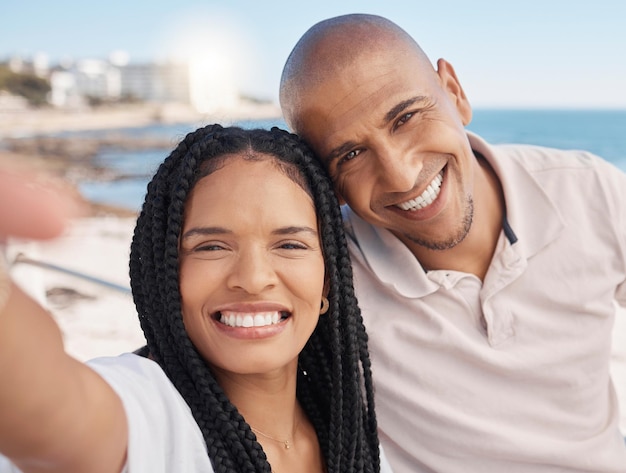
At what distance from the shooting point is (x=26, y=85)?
56375 millimetres

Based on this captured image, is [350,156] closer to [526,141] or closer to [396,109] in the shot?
[396,109]

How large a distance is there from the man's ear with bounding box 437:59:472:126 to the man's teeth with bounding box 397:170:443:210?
1.24 ft

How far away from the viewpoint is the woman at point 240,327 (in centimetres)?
131

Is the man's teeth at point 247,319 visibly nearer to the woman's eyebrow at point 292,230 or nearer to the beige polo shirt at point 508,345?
the woman's eyebrow at point 292,230

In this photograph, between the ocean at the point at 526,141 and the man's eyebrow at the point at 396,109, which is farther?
the ocean at the point at 526,141

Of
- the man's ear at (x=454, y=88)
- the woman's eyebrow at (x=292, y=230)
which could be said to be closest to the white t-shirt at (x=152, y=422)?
the woman's eyebrow at (x=292, y=230)

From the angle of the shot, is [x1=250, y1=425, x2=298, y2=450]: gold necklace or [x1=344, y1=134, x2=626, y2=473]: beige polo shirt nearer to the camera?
[x1=250, y1=425, x2=298, y2=450]: gold necklace

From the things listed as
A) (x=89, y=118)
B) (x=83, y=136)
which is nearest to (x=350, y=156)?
(x=83, y=136)

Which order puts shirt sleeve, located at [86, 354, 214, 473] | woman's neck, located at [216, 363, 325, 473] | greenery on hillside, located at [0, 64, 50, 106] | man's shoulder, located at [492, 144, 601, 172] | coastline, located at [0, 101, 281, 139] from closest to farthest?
1. shirt sleeve, located at [86, 354, 214, 473]
2. woman's neck, located at [216, 363, 325, 473]
3. man's shoulder, located at [492, 144, 601, 172]
4. coastline, located at [0, 101, 281, 139]
5. greenery on hillside, located at [0, 64, 50, 106]

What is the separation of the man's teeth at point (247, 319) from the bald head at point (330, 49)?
0.79m

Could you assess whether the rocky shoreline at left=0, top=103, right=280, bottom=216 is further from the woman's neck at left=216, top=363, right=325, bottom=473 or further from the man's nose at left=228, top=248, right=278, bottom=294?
the woman's neck at left=216, top=363, right=325, bottom=473

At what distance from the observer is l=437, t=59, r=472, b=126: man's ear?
2422 mm

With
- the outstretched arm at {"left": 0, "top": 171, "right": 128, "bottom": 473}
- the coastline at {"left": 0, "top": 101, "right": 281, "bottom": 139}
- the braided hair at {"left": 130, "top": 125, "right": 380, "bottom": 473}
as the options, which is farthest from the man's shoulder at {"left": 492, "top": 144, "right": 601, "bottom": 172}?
the coastline at {"left": 0, "top": 101, "right": 281, "bottom": 139}

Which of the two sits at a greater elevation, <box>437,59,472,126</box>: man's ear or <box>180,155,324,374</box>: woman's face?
<box>437,59,472,126</box>: man's ear
